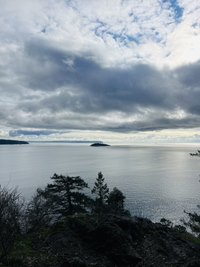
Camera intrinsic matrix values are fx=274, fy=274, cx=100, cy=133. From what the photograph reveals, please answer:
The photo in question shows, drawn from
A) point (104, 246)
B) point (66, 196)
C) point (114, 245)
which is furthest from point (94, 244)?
point (66, 196)

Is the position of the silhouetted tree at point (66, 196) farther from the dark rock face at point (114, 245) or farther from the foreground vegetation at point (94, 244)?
the dark rock face at point (114, 245)

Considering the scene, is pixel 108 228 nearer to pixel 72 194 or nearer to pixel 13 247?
pixel 13 247

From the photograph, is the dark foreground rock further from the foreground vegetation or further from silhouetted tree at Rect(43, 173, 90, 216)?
silhouetted tree at Rect(43, 173, 90, 216)

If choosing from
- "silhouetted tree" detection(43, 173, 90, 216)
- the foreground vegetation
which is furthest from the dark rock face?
"silhouetted tree" detection(43, 173, 90, 216)

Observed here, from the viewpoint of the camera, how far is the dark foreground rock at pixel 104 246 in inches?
711

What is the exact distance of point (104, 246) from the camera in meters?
19.6

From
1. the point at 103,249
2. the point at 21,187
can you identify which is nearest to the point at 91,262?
the point at 103,249

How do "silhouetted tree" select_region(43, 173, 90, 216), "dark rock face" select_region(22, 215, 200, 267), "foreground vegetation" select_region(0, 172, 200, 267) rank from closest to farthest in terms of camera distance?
"foreground vegetation" select_region(0, 172, 200, 267) → "dark rock face" select_region(22, 215, 200, 267) → "silhouetted tree" select_region(43, 173, 90, 216)

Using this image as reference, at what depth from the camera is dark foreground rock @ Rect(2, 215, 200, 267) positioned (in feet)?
59.3

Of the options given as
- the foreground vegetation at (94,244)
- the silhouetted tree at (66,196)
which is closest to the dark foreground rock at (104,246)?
the foreground vegetation at (94,244)

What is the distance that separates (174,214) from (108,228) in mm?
67540

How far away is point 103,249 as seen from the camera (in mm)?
19531

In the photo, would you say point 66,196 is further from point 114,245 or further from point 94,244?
point 114,245

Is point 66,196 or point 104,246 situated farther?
point 66,196
